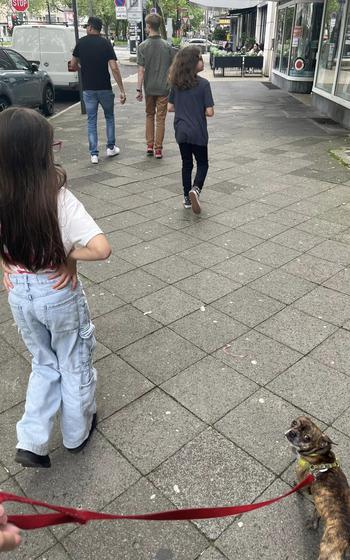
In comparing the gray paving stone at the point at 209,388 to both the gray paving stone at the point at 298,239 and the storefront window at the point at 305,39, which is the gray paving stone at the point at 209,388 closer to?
the gray paving stone at the point at 298,239

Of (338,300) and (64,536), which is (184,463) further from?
(338,300)

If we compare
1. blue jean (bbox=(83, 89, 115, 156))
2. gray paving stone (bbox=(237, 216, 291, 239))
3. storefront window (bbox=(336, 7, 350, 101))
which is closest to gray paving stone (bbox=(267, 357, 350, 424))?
gray paving stone (bbox=(237, 216, 291, 239))

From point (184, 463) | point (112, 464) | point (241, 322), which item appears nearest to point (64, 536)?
point (112, 464)

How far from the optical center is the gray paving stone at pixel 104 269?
4.42 m

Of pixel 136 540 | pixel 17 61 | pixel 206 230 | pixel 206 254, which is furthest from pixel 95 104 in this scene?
pixel 136 540

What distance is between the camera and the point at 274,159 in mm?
8312

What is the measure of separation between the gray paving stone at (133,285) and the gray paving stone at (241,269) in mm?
612

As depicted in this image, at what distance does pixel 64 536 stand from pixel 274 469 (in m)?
1.04

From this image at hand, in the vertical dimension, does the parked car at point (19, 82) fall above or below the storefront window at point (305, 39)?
below

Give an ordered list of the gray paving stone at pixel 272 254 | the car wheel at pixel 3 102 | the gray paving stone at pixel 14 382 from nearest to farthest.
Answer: the gray paving stone at pixel 14 382, the gray paving stone at pixel 272 254, the car wheel at pixel 3 102

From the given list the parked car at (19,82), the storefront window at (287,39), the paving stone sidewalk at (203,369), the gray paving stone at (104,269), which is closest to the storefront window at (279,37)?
the storefront window at (287,39)

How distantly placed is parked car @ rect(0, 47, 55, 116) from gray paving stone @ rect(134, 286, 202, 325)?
8.40m

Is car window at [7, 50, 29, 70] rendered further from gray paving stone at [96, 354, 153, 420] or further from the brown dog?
the brown dog

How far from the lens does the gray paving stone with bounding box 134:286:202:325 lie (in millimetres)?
3758
